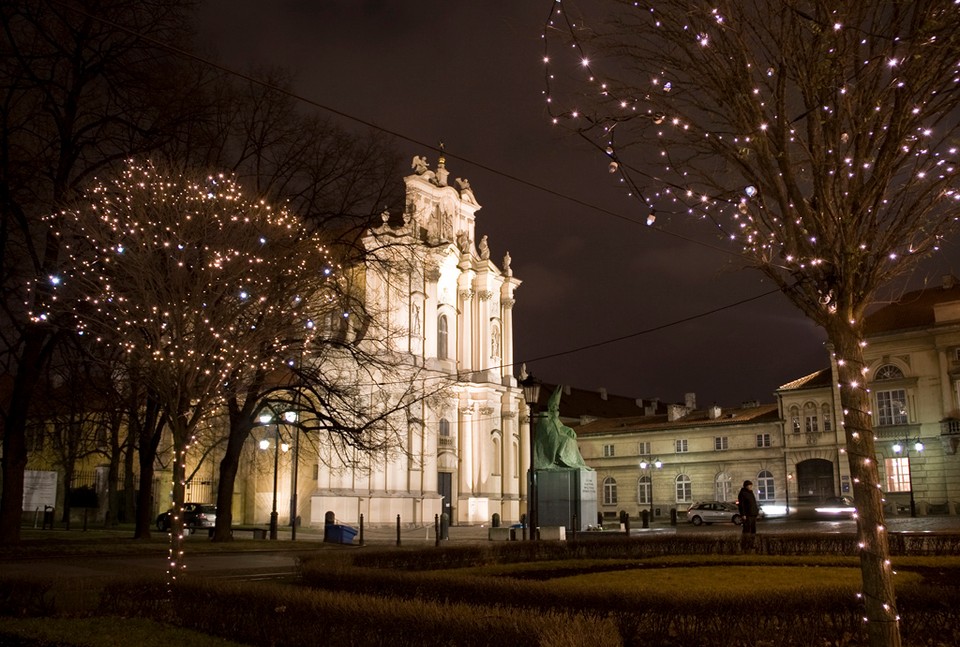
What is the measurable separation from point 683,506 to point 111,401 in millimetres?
48002

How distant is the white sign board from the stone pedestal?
34.9 metres

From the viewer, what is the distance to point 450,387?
54188 mm

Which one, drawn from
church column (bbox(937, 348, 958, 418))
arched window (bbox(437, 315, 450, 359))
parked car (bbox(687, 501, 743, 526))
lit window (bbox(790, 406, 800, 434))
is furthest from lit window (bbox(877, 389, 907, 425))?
arched window (bbox(437, 315, 450, 359))

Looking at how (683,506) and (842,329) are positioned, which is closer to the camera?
(842,329)

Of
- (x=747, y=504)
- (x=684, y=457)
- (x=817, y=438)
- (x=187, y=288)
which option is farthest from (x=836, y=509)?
(x=187, y=288)

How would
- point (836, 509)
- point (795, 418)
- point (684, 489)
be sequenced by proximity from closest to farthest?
point (836, 509)
point (795, 418)
point (684, 489)

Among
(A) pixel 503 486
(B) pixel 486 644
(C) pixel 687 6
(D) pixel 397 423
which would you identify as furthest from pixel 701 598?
(A) pixel 503 486

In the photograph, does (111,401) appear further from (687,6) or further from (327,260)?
(687,6)

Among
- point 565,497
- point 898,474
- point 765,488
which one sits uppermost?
point 898,474

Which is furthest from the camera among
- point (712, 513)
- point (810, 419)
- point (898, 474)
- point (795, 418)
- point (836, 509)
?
point (795, 418)

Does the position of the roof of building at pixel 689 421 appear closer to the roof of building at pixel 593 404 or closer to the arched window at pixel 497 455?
the roof of building at pixel 593 404

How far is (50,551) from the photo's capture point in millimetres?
22859

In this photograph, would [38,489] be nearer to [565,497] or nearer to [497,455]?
[497,455]

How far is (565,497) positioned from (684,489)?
124ft
